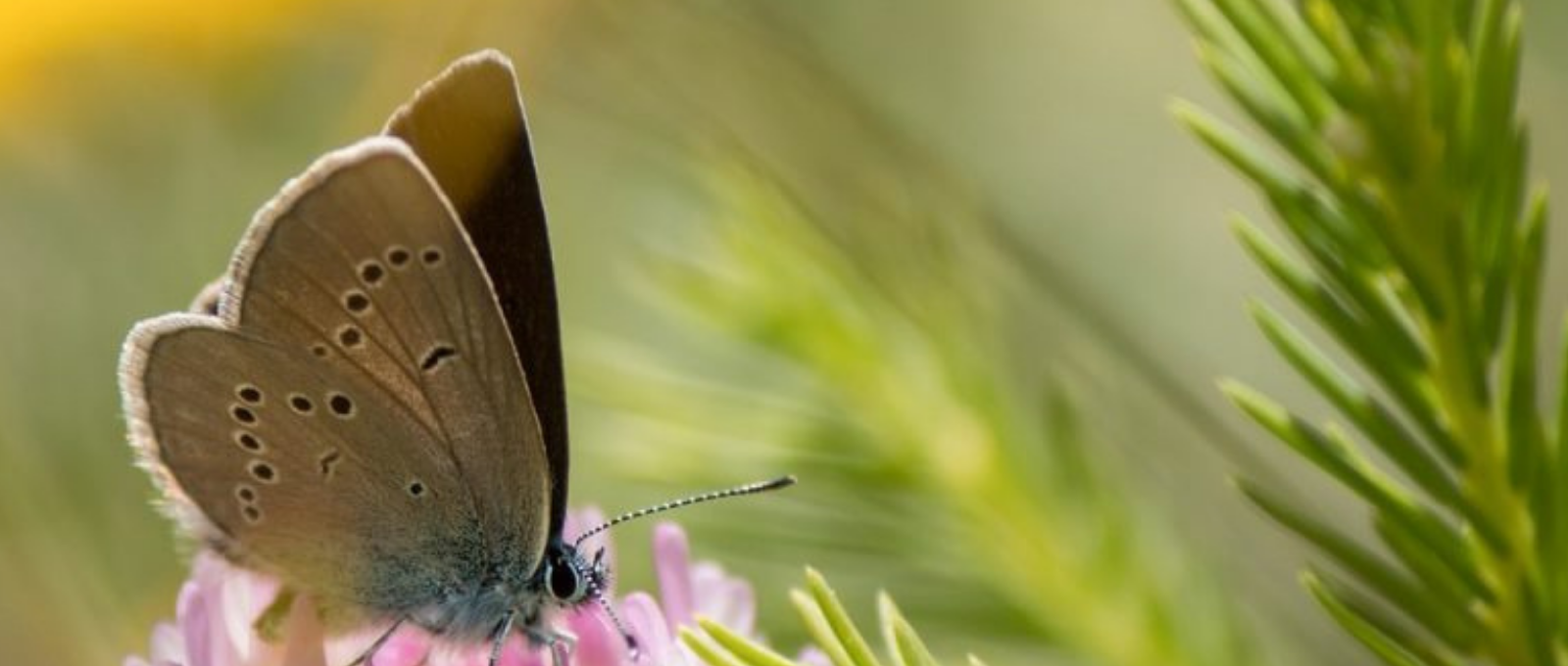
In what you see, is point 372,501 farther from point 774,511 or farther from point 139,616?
point 139,616

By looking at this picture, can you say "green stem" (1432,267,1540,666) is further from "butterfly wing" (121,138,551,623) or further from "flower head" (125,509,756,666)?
"butterfly wing" (121,138,551,623)

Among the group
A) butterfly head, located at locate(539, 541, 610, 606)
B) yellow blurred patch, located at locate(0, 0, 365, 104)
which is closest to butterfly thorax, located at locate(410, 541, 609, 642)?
butterfly head, located at locate(539, 541, 610, 606)

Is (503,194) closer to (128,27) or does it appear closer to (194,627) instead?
(194,627)

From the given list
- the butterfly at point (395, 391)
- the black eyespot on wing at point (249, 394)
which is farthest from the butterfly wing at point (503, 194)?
the black eyespot on wing at point (249, 394)

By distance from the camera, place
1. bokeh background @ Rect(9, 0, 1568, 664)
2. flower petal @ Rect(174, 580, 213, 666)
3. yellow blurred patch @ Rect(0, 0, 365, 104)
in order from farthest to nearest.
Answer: yellow blurred patch @ Rect(0, 0, 365, 104) < bokeh background @ Rect(9, 0, 1568, 664) < flower petal @ Rect(174, 580, 213, 666)

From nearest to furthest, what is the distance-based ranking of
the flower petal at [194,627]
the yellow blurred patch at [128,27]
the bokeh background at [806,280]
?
the flower petal at [194,627], the bokeh background at [806,280], the yellow blurred patch at [128,27]

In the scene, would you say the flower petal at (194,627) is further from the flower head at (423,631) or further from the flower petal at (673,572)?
the flower petal at (673,572)

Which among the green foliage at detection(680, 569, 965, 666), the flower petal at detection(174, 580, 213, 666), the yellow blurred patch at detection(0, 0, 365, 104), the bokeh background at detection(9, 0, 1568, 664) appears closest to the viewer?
the green foliage at detection(680, 569, 965, 666)

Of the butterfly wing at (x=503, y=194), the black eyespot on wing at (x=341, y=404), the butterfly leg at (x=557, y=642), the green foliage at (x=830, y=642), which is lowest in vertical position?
the green foliage at (x=830, y=642)
